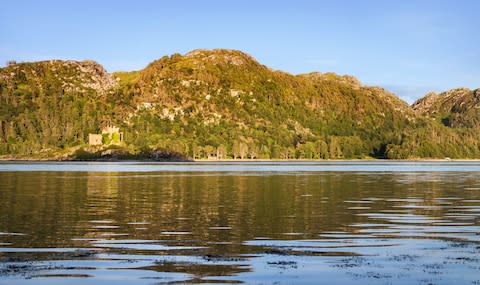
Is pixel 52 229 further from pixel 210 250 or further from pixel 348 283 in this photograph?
pixel 348 283

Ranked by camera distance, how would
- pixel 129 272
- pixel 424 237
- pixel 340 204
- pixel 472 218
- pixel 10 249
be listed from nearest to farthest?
pixel 129 272
pixel 10 249
pixel 424 237
pixel 472 218
pixel 340 204

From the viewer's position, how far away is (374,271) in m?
28.3

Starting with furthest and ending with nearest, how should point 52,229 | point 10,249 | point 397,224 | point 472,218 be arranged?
point 472,218 < point 397,224 < point 52,229 < point 10,249

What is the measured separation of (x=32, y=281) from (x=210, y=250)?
34.2 feet

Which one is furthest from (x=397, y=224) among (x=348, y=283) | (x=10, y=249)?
(x=10, y=249)

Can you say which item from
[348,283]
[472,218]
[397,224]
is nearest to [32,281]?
[348,283]

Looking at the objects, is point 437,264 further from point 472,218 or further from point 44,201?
point 44,201

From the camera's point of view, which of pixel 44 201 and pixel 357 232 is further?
pixel 44 201

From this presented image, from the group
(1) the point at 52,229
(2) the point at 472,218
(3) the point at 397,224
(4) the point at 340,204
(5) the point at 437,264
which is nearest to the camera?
(5) the point at 437,264

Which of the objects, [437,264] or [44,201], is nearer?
[437,264]

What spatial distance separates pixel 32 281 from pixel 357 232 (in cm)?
2249

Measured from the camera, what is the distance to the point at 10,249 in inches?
1336

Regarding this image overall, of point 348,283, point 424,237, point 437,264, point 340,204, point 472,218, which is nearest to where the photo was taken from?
point 348,283

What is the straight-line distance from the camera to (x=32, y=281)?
2606 centimetres
